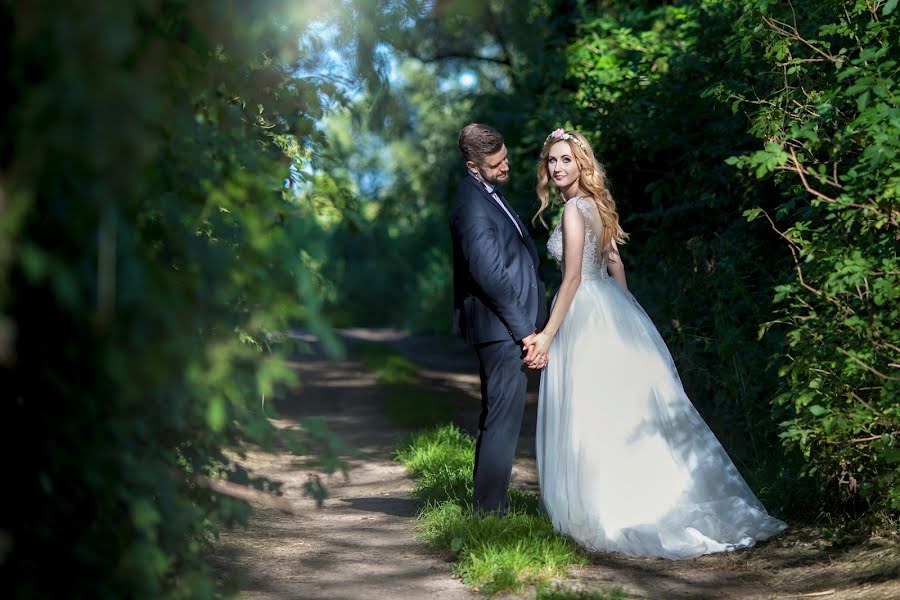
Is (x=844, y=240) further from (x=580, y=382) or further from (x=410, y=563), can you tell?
(x=410, y=563)

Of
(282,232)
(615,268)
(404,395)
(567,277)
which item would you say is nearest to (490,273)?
(567,277)

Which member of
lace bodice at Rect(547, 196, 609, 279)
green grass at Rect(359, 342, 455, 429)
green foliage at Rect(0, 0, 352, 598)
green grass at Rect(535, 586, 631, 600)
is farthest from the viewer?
green grass at Rect(359, 342, 455, 429)

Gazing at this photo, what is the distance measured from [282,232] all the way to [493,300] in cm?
292

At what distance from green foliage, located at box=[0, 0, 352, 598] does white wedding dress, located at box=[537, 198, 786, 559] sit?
98.9 inches

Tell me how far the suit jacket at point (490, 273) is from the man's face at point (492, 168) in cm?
7

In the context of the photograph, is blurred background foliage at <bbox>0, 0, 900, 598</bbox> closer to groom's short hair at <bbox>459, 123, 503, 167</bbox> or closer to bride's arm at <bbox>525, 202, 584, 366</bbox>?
groom's short hair at <bbox>459, 123, 503, 167</bbox>

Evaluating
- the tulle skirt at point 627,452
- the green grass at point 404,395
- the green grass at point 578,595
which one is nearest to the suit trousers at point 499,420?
the tulle skirt at point 627,452

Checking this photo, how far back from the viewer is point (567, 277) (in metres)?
5.87

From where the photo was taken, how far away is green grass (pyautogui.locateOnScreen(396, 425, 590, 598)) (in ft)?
16.2

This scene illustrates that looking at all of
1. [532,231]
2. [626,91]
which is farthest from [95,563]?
[532,231]

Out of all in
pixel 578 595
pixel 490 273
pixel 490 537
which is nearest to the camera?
pixel 578 595

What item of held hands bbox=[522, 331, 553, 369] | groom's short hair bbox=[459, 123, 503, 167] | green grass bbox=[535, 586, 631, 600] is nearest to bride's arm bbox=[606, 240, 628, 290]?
held hands bbox=[522, 331, 553, 369]

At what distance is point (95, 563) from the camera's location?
9.09ft

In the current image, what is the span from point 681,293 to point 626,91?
205 cm
